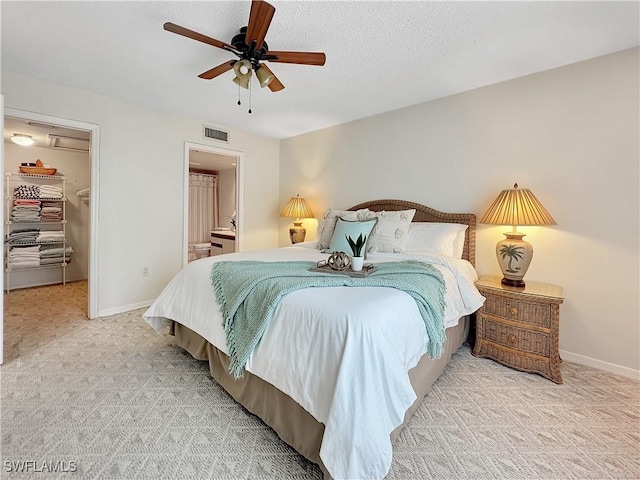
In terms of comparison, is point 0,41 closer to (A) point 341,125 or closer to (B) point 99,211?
(B) point 99,211

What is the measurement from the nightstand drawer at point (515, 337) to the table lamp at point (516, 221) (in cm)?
35

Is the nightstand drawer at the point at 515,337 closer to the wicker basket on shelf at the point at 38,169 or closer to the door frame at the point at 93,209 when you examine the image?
the door frame at the point at 93,209

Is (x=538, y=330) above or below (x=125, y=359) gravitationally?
above

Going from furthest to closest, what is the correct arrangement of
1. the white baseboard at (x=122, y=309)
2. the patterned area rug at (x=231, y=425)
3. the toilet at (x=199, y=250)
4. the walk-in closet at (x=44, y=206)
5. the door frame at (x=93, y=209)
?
the toilet at (x=199, y=250) < the walk-in closet at (x=44, y=206) < the white baseboard at (x=122, y=309) < the door frame at (x=93, y=209) < the patterned area rug at (x=231, y=425)

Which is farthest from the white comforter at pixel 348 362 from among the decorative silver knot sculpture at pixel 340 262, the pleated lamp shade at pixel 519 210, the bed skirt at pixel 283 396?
the pleated lamp shade at pixel 519 210

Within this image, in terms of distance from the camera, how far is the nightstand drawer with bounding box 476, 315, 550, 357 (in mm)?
2154

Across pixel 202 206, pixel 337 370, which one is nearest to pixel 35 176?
pixel 202 206

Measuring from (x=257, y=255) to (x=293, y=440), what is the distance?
1.56 metres

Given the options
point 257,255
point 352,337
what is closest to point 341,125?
point 257,255

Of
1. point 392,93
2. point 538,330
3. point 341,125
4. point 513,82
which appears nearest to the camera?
point 538,330

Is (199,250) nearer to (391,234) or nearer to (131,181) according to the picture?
(131,181)

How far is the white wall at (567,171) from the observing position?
2.21 metres

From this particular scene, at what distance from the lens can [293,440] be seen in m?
1.45

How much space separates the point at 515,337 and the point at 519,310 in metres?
0.21
